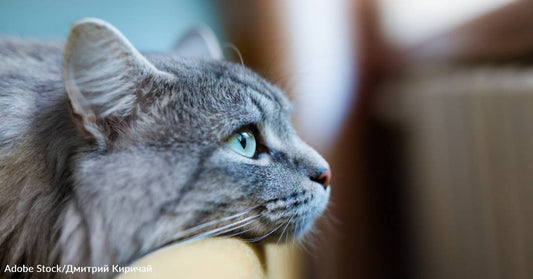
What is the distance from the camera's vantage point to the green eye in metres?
0.69

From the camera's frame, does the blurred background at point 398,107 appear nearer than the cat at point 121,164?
No

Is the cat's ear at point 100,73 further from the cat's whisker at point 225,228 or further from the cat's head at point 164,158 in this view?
the cat's whisker at point 225,228

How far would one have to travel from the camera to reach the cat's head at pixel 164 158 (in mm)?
592

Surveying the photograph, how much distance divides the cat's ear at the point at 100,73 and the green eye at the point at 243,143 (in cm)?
16

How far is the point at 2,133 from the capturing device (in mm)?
632

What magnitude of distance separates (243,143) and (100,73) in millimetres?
255

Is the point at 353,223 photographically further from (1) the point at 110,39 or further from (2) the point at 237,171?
(1) the point at 110,39

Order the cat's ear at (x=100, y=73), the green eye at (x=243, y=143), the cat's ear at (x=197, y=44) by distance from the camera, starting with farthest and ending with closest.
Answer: the cat's ear at (x=197, y=44)
the green eye at (x=243, y=143)
the cat's ear at (x=100, y=73)

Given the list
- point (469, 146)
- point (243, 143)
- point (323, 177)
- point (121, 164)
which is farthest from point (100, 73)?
point (469, 146)

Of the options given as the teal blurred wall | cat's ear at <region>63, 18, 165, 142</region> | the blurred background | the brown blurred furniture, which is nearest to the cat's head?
cat's ear at <region>63, 18, 165, 142</region>

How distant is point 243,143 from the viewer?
709mm

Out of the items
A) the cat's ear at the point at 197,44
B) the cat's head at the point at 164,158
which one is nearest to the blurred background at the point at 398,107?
the cat's ear at the point at 197,44

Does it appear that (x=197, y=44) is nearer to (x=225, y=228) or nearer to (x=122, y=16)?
(x=122, y=16)

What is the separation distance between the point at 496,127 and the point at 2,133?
1.28 m
